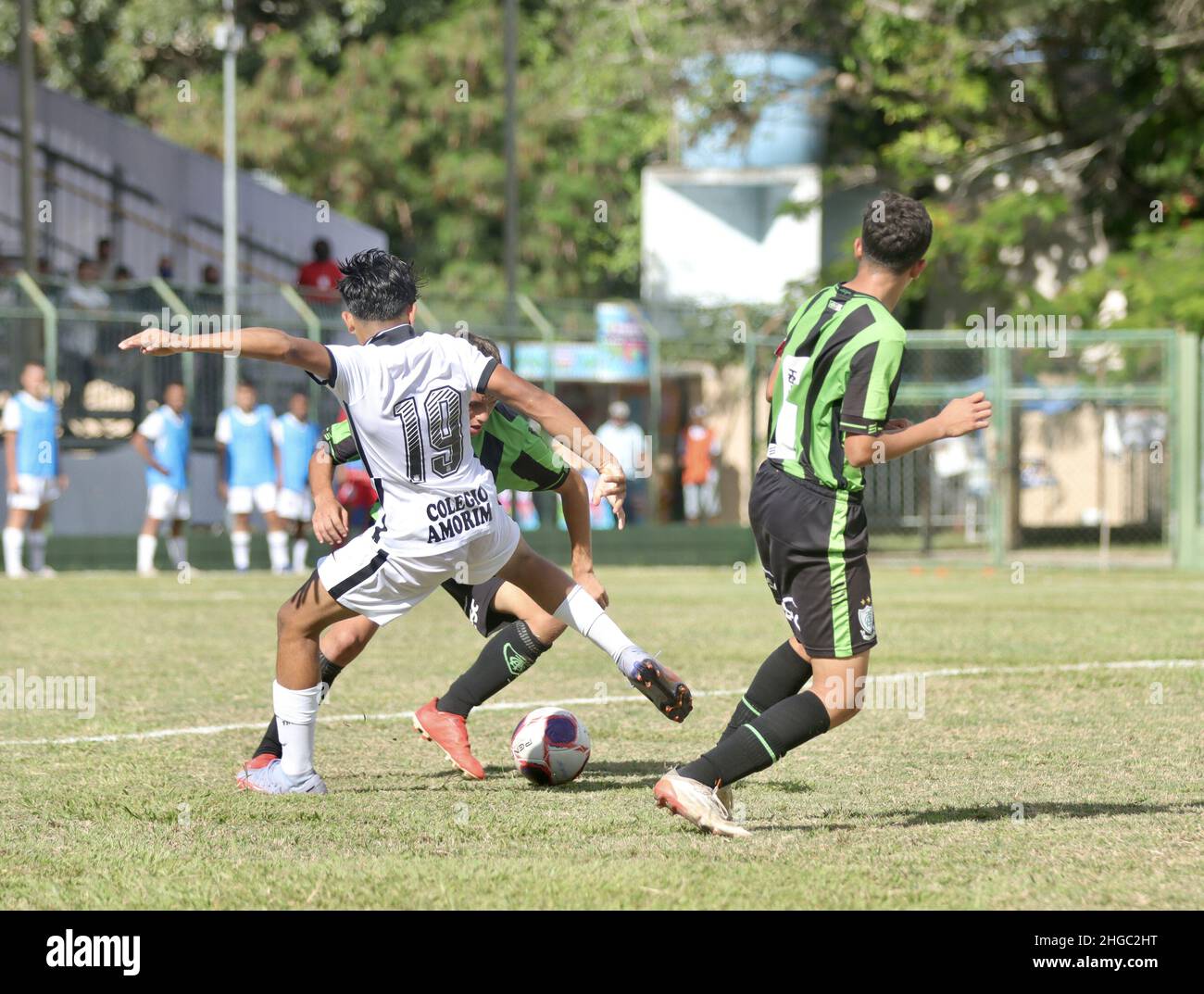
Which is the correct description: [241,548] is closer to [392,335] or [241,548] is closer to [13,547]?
[13,547]

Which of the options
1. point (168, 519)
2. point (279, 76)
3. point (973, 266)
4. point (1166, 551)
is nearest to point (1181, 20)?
point (973, 266)

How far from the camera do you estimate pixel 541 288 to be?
127 ft

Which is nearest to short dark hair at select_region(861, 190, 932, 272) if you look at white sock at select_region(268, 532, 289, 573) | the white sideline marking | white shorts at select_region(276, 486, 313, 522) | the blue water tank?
the white sideline marking

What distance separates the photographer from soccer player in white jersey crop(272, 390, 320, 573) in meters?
20.7

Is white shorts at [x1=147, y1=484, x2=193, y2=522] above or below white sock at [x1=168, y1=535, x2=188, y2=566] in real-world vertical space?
above

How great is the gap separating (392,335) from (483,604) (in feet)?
5.08

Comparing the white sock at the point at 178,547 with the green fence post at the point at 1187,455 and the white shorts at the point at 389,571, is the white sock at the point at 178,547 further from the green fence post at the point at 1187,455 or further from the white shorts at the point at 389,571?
the white shorts at the point at 389,571

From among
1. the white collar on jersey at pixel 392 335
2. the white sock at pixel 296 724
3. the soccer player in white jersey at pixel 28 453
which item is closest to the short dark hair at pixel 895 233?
the white collar on jersey at pixel 392 335

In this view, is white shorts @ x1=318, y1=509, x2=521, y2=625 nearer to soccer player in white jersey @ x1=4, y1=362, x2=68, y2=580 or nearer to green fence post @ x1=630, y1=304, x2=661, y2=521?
soccer player in white jersey @ x1=4, y1=362, x2=68, y2=580

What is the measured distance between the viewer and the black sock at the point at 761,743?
19.0 feet

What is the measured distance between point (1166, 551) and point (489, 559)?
18.0 metres

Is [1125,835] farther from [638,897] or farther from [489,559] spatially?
[489,559]

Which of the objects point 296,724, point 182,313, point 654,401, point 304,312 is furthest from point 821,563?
point 654,401

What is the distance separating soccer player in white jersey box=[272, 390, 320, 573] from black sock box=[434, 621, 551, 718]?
532 inches
